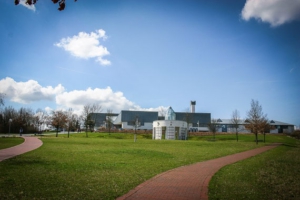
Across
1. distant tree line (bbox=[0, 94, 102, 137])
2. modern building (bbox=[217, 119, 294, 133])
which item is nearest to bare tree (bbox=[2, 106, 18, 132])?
distant tree line (bbox=[0, 94, 102, 137])

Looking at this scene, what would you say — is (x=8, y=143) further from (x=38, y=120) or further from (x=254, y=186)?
(x=38, y=120)

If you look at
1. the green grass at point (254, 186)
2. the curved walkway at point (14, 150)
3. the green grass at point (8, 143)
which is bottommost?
the green grass at point (8, 143)

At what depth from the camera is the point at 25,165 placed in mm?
12570

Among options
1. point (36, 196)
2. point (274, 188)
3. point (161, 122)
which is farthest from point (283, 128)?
point (36, 196)

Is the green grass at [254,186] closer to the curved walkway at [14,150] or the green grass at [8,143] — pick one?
the curved walkway at [14,150]

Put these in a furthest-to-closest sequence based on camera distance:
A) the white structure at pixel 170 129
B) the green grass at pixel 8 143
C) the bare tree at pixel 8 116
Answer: the bare tree at pixel 8 116, the white structure at pixel 170 129, the green grass at pixel 8 143

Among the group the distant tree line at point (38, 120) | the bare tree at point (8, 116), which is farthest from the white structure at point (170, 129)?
the bare tree at point (8, 116)

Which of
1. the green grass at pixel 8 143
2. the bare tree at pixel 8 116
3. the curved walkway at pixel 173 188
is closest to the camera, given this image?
the curved walkway at pixel 173 188

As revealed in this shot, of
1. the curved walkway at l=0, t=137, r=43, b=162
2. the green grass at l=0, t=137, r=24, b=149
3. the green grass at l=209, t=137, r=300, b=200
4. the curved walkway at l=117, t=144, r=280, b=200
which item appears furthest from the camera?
the green grass at l=0, t=137, r=24, b=149

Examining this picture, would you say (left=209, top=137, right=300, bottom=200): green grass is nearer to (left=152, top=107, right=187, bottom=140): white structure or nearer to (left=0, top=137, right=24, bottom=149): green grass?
(left=0, top=137, right=24, bottom=149): green grass

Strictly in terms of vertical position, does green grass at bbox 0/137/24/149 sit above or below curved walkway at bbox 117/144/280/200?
below

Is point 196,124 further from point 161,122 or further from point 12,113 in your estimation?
point 12,113

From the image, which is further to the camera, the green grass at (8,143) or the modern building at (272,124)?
the modern building at (272,124)

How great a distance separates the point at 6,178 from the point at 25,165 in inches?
131
